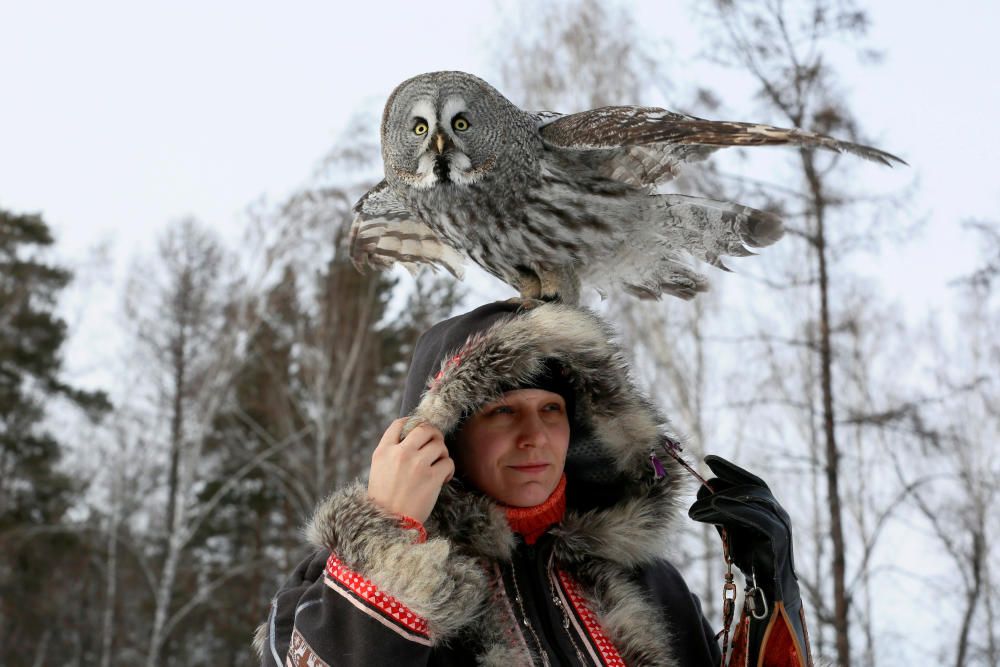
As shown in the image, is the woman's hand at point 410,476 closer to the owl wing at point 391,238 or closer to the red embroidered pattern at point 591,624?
the red embroidered pattern at point 591,624

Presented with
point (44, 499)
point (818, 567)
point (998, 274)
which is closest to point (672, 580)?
point (998, 274)

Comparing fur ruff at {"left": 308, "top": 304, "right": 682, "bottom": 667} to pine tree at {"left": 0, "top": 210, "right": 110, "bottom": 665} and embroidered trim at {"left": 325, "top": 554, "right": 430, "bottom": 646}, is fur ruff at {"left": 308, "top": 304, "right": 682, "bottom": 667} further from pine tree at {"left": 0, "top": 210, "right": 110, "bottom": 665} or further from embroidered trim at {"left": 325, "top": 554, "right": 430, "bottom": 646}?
pine tree at {"left": 0, "top": 210, "right": 110, "bottom": 665}

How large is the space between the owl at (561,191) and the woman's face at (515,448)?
1.78ft

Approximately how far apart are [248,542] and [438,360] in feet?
51.3

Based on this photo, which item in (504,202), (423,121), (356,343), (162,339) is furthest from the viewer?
(162,339)

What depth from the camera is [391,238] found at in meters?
2.72

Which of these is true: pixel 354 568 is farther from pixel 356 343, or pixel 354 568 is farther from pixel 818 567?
pixel 356 343

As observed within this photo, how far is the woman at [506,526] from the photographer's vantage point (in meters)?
1.48

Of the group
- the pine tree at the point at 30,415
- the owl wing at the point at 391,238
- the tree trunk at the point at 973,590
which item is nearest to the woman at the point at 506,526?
the owl wing at the point at 391,238

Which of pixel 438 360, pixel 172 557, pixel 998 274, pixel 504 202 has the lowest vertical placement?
pixel 172 557

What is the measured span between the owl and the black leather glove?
73 centimetres

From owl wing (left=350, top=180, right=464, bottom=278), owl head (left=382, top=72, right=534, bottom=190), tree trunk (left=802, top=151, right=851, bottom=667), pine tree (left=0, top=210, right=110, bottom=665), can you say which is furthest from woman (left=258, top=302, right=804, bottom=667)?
pine tree (left=0, top=210, right=110, bottom=665)

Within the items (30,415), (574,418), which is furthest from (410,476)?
(30,415)

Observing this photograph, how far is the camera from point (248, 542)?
16.4m
